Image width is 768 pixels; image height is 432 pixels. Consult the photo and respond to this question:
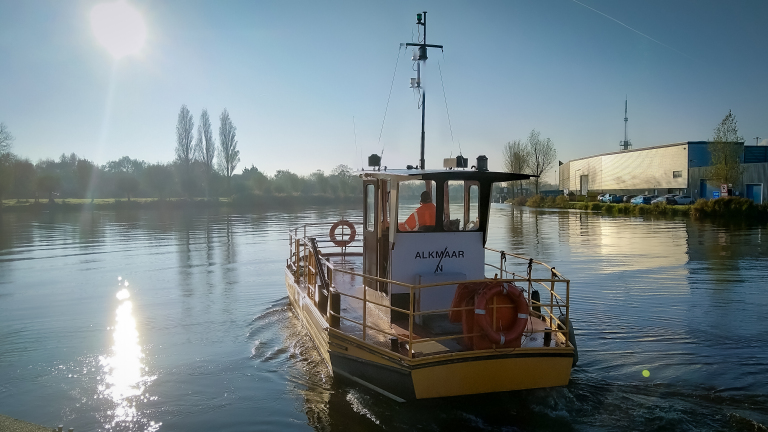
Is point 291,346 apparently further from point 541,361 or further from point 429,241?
point 541,361

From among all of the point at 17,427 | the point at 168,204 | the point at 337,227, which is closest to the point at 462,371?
the point at 17,427

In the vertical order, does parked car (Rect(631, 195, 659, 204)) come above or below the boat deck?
above

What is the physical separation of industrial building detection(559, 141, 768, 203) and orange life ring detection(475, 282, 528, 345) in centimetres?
4892

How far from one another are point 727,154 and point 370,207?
46517mm

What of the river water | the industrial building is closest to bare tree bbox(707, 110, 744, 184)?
the industrial building

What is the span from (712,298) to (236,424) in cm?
1231

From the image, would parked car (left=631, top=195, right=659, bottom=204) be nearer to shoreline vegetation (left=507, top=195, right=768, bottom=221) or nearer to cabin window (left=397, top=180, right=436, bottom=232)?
shoreline vegetation (left=507, top=195, right=768, bottom=221)

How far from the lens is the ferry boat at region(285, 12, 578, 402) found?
274 inches

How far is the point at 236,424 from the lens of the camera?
7.63m

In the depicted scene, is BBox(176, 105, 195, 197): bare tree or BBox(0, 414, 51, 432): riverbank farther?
BBox(176, 105, 195, 197): bare tree

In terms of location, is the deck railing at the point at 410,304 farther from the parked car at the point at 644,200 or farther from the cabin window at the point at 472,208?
the parked car at the point at 644,200

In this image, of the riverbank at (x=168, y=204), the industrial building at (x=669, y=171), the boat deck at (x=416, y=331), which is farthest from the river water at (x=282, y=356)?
the riverbank at (x=168, y=204)

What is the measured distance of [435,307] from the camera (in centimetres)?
863

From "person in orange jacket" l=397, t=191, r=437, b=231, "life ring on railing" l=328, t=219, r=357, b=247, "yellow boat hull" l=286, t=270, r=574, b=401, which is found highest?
"person in orange jacket" l=397, t=191, r=437, b=231
